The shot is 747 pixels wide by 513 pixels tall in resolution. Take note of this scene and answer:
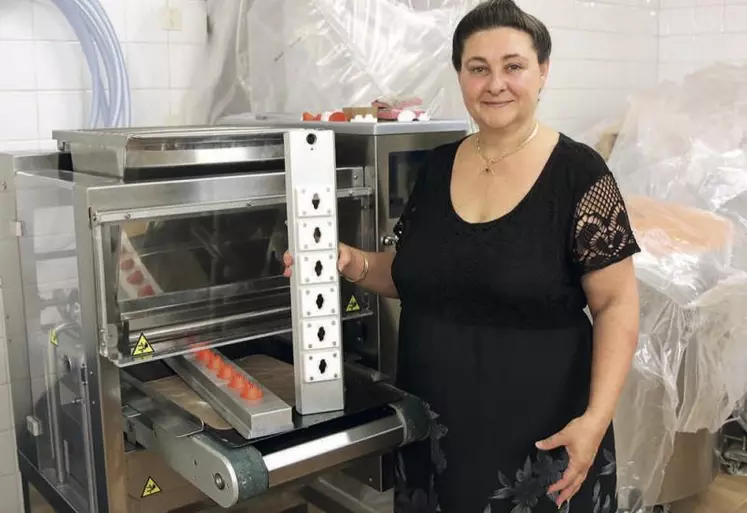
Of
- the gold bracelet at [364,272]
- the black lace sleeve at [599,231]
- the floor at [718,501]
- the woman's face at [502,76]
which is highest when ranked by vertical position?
the woman's face at [502,76]

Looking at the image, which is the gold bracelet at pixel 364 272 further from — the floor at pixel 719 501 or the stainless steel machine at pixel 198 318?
the floor at pixel 719 501

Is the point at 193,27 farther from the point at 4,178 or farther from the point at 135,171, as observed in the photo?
the point at 135,171

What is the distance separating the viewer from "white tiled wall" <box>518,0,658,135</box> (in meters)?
2.63

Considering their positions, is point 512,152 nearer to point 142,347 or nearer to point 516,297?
point 516,297

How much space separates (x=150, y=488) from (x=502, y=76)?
83 centimetres

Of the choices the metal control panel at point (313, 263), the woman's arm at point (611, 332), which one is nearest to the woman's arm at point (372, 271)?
the metal control panel at point (313, 263)

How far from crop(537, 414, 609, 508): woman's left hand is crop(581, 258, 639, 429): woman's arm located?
13 millimetres

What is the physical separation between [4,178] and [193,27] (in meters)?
0.65

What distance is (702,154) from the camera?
212 cm

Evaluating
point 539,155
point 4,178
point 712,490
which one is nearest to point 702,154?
point 712,490

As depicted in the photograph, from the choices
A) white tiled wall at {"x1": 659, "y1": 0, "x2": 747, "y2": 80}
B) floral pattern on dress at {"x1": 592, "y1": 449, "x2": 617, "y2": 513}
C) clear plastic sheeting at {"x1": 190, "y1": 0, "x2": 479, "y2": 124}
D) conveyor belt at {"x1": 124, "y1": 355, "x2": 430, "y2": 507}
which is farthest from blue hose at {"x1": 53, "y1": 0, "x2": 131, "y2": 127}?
white tiled wall at {"x1": 659, "y1": 0, "x2": 747, "y2": 80}

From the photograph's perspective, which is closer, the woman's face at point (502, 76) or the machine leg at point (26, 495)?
the woman's face at point (502, 76)

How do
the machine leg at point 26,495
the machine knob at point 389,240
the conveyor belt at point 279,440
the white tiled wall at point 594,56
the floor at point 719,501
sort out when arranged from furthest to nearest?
→ the white tiled wall at point 594,56, the floor at point 719,501, the machine leg at point 26,495, the machine knob at point 389,240, the conveyor belt at point 279,440

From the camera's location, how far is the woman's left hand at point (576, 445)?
3.96 feet
